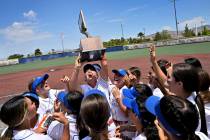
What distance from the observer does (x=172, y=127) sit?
2.08m

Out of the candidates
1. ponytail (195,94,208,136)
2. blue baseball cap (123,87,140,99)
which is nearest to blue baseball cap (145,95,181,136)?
ponytail (195,94,208,136)

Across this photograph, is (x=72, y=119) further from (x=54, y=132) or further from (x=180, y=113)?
(x=180, y=113)

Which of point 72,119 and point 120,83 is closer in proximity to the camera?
point 72,119

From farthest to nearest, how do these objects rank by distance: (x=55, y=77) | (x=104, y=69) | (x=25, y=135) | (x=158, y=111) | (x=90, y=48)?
(x=55, y=77) → (x=104, y=69) → (x=90, y=48) → (x=25, y=135) → (x=158, y=111)

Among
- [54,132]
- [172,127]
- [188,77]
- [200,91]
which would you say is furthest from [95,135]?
[200,91]

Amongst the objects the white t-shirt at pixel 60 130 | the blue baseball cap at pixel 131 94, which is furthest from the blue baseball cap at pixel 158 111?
the white t-shirt at pixel 60 130

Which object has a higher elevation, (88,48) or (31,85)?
(88,48)

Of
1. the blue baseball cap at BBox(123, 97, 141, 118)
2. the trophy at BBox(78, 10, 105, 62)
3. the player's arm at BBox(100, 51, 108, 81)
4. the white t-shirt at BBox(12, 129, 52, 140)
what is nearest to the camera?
the white t-shirt at BBox(12, 129, 52, 140)

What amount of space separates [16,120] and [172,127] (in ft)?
4.74

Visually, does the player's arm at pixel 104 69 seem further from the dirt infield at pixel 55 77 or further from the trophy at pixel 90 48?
the dirt infield at pixel 55 77

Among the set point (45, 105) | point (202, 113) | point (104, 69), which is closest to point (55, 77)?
point (104, 69)

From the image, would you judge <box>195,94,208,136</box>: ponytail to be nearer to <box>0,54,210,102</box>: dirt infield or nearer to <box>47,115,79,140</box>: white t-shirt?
<box>47,115,79,140</box>: white t-shirt

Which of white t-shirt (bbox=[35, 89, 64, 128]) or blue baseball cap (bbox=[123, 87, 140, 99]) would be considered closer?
blue baseball cap (bbox=[123, 87, 140, 99])

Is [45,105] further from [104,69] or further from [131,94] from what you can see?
[131,94]
